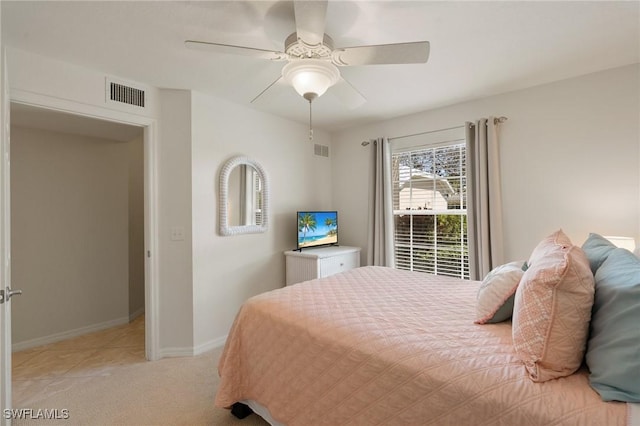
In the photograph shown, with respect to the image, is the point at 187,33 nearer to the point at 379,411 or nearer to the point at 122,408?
the point at 379,411

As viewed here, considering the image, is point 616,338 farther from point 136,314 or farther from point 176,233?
point 136,314

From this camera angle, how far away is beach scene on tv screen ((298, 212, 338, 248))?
3.51m

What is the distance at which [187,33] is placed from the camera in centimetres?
186

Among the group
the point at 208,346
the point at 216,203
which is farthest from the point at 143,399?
the point at 216,203

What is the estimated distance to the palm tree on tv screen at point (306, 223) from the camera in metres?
3.50

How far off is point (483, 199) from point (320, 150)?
7.12 feet

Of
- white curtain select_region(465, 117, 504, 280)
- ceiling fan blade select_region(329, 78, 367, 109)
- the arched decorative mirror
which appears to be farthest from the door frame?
white curtain select_region(465, 117, 504, 280)

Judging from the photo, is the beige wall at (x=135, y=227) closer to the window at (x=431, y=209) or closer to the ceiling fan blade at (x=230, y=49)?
the ceiling fan blade at (x=230, y=49)

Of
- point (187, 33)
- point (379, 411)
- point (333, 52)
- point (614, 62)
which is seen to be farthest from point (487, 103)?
point (379, 411)

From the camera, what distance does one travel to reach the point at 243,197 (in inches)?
126

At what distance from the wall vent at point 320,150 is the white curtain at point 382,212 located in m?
0.83

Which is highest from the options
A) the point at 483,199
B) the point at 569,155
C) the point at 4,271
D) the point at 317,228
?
the point at 569,155

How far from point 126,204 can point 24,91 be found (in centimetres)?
186

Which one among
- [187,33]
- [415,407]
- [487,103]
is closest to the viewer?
[415,407]
